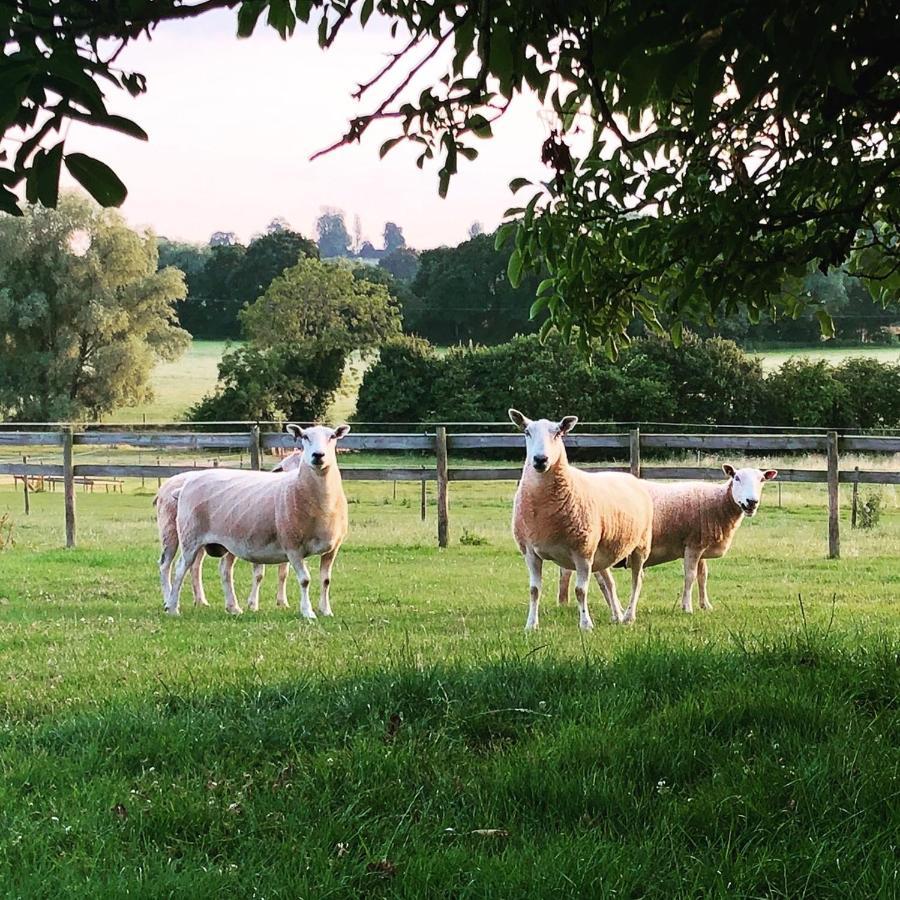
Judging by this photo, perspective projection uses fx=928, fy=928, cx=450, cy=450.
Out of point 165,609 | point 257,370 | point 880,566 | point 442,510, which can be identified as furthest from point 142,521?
point 257,370

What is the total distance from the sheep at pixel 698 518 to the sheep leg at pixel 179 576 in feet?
12.2

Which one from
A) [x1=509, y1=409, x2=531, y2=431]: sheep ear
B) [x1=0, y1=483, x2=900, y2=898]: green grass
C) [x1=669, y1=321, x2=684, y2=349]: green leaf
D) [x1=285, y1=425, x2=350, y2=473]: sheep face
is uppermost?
[x1=669, y1=321, x2=684, y2=349]: green leaf

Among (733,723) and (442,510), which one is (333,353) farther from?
(733,723)

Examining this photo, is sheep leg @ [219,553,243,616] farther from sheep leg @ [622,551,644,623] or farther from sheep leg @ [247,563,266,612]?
sheep leg @ [622,551,644,623]

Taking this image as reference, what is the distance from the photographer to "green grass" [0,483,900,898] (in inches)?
103

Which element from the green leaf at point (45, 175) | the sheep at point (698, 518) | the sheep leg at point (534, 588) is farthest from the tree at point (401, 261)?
the green leaf at point (45, 175)

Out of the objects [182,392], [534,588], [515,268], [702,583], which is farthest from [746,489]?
[182,392]

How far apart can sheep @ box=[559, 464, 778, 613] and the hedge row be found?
23144 millimetres

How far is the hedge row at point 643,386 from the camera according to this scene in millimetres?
33906

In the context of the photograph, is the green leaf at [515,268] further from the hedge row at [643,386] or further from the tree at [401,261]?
the tree at [401,261]

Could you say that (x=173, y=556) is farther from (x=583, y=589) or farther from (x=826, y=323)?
(x=826, y=323)

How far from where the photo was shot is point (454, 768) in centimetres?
333

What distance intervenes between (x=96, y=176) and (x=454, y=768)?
94.1 inches

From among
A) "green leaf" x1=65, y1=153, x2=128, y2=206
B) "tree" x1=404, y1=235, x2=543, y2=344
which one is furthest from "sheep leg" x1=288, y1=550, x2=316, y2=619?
"tree" x1=404, y1=235, x2=543, y2=344
